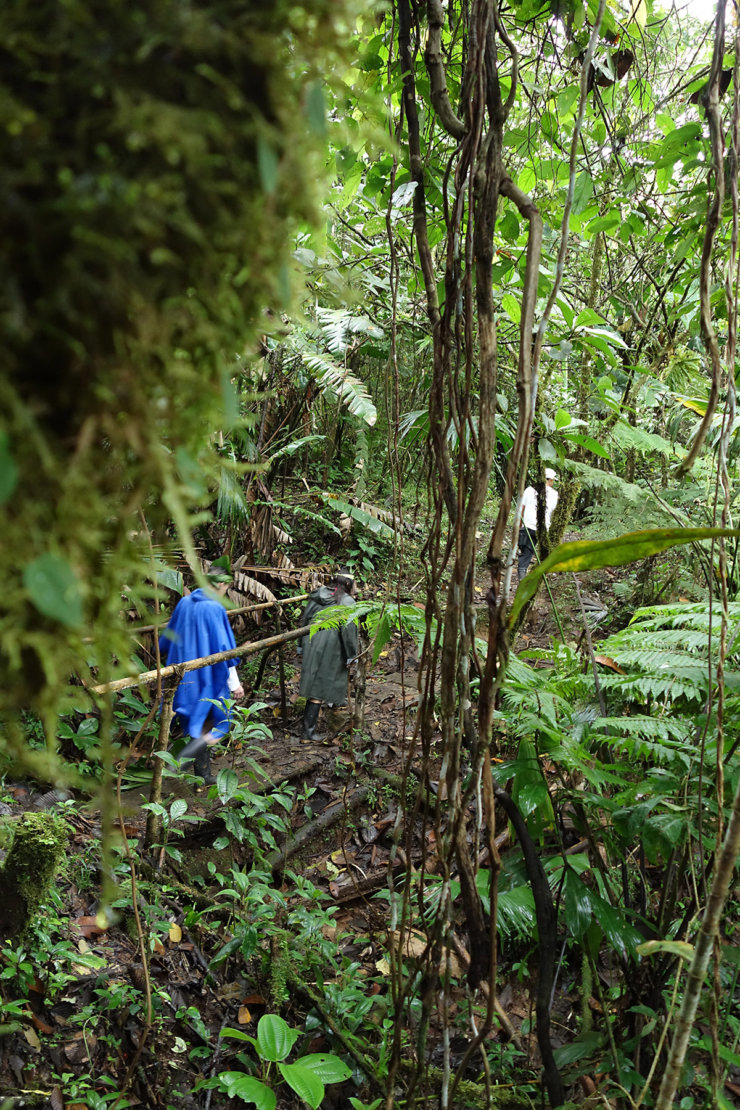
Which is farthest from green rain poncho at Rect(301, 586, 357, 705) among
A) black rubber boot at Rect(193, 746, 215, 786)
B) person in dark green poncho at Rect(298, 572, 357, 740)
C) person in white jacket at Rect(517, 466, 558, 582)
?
person in white jacket at Rect(517, 466, 558, 582)

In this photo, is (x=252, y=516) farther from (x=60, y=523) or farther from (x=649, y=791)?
(x=60, y=523)

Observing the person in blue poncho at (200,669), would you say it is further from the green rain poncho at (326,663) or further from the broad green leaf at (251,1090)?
the broad green leaf at (251,1090)

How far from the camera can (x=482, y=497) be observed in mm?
1088

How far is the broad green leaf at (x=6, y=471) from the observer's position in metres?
0.38

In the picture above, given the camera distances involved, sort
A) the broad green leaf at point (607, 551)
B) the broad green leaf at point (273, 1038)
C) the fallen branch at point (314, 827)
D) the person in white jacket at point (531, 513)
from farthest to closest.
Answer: the person in white jacket at point (531, 513), the fallen branch at point (314, 827), the broad green leaf at point (273, 1038), the broad green leaf at point (607, 551)

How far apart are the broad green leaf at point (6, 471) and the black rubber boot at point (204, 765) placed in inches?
158

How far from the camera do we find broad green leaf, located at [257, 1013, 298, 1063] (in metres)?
2.00

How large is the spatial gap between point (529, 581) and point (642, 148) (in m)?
2.24

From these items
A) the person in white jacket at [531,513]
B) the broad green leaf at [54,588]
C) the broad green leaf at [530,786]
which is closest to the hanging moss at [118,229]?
the broad green leaf at [54,588]

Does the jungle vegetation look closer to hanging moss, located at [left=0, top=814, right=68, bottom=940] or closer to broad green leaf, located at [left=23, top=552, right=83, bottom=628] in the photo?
broad green leaf, located at [left=23, top=552, right=83, bottom=628]

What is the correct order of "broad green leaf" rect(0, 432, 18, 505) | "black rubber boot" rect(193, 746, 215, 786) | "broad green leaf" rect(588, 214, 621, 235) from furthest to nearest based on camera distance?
"black rubber boot" rect(193, 746, 215, 786)
"broad green leaf" rect(588, 214, 621, 235)
"broad green leaf" rect(0, 432, 18, 505)

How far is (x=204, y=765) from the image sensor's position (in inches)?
166

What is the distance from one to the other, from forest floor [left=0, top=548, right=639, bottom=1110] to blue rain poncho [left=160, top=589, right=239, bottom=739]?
48 cm

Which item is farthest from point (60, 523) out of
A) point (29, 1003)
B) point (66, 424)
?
point (29, 1003)
